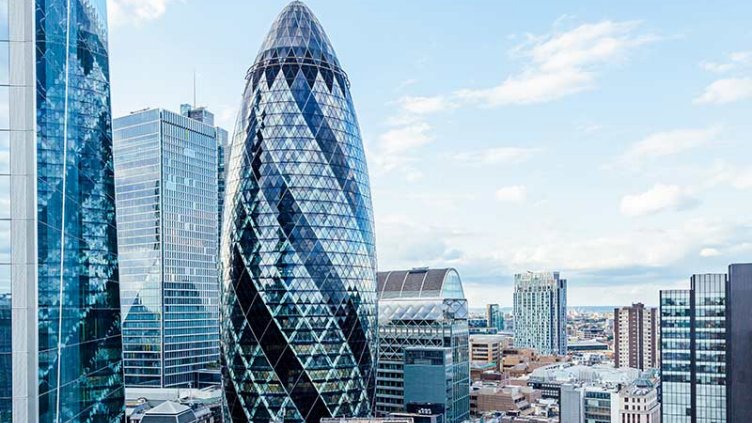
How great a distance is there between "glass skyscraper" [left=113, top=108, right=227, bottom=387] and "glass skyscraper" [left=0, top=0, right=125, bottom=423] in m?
88.2

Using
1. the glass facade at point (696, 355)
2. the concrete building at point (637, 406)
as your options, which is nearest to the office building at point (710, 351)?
the glass facade at point (696, 355)

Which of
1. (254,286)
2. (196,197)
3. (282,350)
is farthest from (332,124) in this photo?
(196,197)

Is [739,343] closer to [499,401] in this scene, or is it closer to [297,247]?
[297,247]

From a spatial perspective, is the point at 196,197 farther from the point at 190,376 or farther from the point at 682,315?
the point at 682,315

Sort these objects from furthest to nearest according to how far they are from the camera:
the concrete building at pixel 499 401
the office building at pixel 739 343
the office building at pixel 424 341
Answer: the concrete building at pixel 499 401 < the office building at pixel 424 341 < the office building at pixel 739 343

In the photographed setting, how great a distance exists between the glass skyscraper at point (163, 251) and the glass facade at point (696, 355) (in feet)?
283

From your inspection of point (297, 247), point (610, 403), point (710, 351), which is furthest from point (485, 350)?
point (710, 351)

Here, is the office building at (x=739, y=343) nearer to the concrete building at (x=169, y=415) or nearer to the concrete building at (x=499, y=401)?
the concrete building at (x=169, y=415)

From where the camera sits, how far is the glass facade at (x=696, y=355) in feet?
185

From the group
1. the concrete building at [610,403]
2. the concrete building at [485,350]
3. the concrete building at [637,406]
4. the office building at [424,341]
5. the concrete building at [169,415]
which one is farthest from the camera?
the concrete building at [485,350]

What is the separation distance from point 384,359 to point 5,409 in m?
76.1

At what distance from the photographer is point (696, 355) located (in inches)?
2264

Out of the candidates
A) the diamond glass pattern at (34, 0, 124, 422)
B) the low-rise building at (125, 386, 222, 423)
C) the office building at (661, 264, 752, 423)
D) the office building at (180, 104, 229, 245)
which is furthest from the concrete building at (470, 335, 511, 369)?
the diamond glass pattern at (34, 0, 124, 422)

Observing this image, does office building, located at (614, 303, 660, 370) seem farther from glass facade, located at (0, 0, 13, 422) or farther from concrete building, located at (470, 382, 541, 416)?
glass facade, located at (0, 0, 13, 422)
